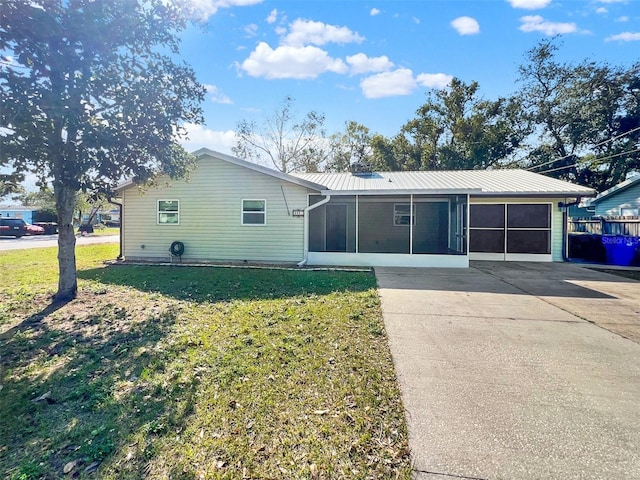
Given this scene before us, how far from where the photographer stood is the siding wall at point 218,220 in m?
11.2

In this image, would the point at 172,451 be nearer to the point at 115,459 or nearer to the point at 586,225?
the point at 115,459

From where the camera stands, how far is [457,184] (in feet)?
40.2

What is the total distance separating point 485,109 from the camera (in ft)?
87.8

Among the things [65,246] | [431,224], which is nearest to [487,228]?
[431,224]

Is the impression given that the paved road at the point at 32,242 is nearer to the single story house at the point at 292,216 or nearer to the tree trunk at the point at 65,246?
the single story house at the point at 292,216

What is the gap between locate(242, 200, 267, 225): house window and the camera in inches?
443

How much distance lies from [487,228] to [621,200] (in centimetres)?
930

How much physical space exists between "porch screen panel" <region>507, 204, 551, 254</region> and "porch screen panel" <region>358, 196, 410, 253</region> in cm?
419

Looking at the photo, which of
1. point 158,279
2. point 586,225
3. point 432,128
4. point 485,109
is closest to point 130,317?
point 158,279

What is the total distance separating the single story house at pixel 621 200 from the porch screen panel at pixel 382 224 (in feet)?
33.7

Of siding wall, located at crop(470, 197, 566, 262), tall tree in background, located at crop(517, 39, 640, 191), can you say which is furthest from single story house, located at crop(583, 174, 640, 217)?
tall tree in background, located at crop(517, 39, 640, 191)

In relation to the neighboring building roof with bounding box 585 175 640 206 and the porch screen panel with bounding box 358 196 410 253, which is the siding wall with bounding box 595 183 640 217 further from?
the porch screen panel with bounding box 358 196 410 253

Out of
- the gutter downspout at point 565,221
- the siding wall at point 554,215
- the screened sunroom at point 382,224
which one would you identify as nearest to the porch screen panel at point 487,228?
the siding wall at point 554,215

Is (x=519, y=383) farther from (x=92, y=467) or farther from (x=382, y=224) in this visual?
(x=382, y=224)
